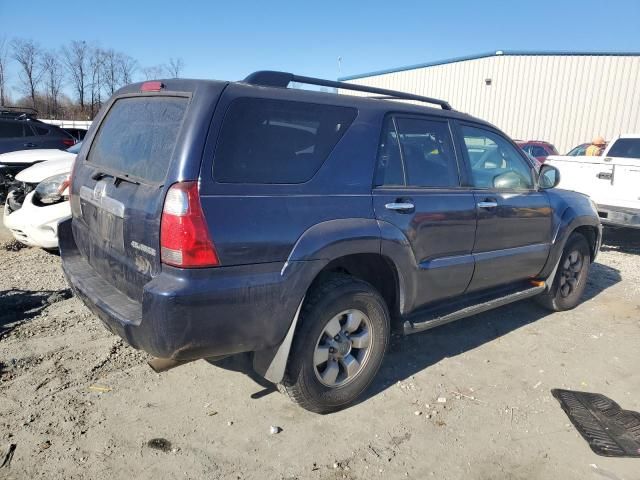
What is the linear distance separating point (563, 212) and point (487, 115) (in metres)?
24.0

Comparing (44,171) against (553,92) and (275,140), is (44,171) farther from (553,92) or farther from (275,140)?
(553,92)

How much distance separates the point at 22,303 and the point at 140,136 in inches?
100

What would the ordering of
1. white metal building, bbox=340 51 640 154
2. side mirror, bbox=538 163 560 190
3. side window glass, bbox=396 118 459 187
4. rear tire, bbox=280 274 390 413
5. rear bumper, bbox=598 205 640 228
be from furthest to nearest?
white metal building, bbox=340 51 640 154 → rear bumper, bbox=598 205 640 228 → side mirror, bbox=538 163 560 190 → side window glass, bbox=396 118 459 187 → rear tire, bbox=280 274 390 413

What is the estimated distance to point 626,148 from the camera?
887 centimetres

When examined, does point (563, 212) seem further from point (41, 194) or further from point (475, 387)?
point (41, 194)

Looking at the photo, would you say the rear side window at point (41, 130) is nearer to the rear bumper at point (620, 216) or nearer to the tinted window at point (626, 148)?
the rear bumper at point (620, 216)

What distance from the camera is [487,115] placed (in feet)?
87.8

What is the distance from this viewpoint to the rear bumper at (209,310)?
2.39 metres

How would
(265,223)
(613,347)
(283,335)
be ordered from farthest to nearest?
(613,347), (283,335), (265,223)

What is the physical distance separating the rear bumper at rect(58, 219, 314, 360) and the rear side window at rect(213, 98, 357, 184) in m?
0.49

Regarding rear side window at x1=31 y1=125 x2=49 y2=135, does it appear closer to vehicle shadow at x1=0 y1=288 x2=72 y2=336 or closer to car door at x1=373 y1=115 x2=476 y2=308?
vehicle shadow at x1=0 y1=288 x2=72 y2=336

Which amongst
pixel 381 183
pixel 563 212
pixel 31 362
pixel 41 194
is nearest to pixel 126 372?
pixel 31 362

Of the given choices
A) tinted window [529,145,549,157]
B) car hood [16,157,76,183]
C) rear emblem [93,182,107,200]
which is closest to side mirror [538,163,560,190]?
rear emblem [93,182,107,200]

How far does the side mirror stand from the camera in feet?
14.7
